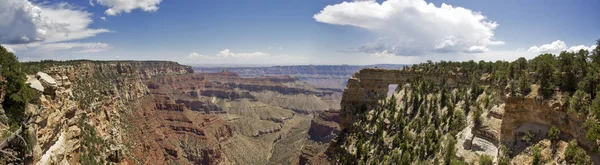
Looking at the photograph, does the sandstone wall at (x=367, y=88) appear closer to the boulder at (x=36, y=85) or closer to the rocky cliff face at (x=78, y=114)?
the rocky cliff face at (x=78, y=114)

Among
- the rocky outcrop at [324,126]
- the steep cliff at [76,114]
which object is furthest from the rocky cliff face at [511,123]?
the rocky outcrop at [324,126]

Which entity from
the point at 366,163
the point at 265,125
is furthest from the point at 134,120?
the point at 265,125

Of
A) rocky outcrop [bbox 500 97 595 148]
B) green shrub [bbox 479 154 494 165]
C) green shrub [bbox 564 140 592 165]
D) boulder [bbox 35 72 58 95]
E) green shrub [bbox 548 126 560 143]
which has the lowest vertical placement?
A: green shrub [bbox 479 154 494 165]

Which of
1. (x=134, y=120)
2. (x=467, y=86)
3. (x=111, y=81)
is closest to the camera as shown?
(x=467, y=86)

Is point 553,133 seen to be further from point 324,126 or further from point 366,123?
point 324,126

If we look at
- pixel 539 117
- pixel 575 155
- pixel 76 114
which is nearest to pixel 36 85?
pixel 76 114

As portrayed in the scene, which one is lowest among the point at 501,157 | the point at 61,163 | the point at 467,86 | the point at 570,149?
the point at 61,163

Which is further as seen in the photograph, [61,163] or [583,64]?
[61,163]

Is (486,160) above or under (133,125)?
above

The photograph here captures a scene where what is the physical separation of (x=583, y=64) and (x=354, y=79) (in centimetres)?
2874

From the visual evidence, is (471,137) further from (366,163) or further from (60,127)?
(60,127)

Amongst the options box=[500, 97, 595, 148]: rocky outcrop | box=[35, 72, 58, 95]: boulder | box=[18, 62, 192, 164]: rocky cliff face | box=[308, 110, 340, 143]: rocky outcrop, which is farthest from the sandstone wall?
box=[308, 110, 340, 143]: rocky outcrop

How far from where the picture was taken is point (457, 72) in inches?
1522

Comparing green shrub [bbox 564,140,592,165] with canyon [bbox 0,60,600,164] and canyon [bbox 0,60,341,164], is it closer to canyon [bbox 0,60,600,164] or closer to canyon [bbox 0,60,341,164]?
canyon [bbox 0,60,600,164]
